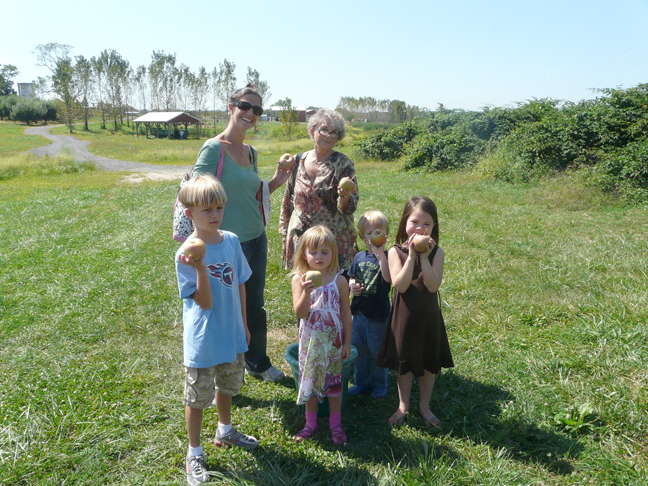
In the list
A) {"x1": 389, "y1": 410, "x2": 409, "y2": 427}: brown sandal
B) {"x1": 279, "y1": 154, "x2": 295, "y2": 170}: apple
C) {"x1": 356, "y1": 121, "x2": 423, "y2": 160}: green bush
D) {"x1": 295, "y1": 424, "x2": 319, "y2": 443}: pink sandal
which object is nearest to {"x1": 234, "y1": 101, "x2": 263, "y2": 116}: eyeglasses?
{"x1": 279, "y1": 154, "x2": 295, "y2": 170}: apple

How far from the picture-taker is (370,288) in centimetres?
313

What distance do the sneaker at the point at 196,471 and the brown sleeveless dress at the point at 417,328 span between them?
1.28 meters

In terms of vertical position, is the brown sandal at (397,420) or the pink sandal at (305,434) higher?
the brown sandal at (397,420)

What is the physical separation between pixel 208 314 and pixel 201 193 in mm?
652

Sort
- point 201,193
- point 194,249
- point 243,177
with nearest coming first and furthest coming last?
point 194,249
point 201,193
point 243,177

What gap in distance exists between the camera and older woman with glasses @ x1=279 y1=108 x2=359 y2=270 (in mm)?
3244

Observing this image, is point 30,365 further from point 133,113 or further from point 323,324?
point 133,113

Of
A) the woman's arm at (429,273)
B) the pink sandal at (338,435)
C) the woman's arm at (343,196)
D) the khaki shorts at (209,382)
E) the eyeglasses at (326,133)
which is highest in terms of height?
the eyeglasses at (326,133)

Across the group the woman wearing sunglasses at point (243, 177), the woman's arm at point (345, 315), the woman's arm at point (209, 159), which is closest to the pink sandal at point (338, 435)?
the woman's arm at point (345, 315)

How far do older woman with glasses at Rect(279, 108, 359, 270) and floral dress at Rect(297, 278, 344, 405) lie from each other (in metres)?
0.72

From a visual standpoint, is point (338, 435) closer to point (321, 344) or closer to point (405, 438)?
point (405, 438)

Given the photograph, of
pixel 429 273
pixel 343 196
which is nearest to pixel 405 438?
pixel 429 273

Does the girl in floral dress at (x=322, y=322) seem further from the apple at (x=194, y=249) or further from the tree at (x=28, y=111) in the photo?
the tree at (x=28, y=111)

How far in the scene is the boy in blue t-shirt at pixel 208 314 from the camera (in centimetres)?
234
